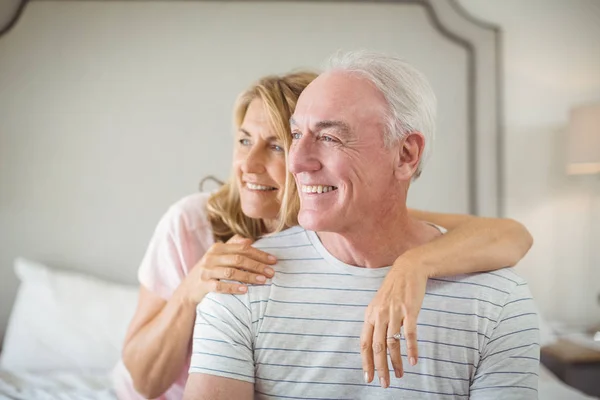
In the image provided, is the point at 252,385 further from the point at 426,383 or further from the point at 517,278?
the point at 517,278

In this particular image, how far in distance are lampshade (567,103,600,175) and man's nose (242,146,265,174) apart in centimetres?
121

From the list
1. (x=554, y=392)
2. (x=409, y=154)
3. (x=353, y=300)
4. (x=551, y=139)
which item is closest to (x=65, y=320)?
(x=353, y=300)

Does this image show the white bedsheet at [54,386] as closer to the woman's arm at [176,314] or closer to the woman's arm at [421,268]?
the woman's arm at [176,314]

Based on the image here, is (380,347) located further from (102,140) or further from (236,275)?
(102,140)

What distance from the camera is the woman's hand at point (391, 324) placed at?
30.1 inches

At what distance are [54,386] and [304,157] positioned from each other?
0.78 m

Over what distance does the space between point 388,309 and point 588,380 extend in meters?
1.14

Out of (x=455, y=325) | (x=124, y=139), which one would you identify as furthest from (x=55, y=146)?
(x=455, y=325)

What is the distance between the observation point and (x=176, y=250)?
43.4 inches

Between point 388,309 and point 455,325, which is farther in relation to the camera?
point 455,325

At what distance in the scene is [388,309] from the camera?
784 mm

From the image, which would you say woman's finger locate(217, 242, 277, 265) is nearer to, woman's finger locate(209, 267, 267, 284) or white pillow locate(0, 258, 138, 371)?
woman's finger locate(209, 267, 267, 284)

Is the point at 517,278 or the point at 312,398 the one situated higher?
the point at 517,278

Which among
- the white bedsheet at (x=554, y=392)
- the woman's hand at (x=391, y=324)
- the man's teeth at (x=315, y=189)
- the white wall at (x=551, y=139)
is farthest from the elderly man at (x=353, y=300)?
the white wall at (x=551, y=139)
